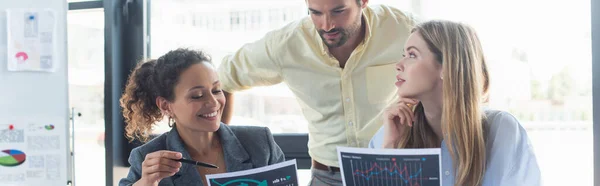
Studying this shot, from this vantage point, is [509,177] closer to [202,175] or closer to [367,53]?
[367,53]

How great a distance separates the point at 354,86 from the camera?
7.17ft

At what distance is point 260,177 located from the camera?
1572mm

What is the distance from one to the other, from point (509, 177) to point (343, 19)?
81cm

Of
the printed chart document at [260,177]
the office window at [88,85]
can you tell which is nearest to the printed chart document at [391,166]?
the printed chart document at [260,177]

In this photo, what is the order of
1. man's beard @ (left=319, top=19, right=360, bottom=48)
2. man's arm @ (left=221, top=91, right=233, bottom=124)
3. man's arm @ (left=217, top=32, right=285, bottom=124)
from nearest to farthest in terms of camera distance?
man's beard @ (left=319, top=19, right=360, bottom=48), man's arm @ (left=217, top=32, right=285, bottom=124), man's arm @ (left=221, top=91, right=233, bottom=124)

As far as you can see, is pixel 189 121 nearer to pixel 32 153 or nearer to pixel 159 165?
pixel 159 165

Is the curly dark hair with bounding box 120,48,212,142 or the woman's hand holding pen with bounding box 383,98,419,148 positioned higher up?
the curly dark hair with bounding box 120,48,212,142

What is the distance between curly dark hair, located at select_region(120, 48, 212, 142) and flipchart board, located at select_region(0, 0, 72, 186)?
969 mm

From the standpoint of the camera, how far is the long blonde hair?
1627mm

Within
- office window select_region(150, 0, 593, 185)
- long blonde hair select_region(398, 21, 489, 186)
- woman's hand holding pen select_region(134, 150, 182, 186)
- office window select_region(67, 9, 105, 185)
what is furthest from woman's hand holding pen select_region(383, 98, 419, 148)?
office window select_region(67, 9, 105, 185)

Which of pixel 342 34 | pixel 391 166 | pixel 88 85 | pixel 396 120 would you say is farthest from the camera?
pixel 88 85

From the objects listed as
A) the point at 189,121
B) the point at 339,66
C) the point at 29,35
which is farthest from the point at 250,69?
the point at 29,35

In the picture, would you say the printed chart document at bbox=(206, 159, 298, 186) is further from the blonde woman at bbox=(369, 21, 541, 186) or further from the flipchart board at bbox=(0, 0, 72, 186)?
the flipchart board at bbox=(0, 0, 72, 186)

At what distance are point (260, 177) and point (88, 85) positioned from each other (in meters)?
2.04
